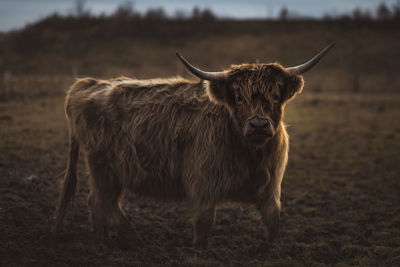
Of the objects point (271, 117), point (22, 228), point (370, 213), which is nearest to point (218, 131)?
point (271, 117)

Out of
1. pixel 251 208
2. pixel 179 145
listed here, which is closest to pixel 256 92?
pixel 179 145

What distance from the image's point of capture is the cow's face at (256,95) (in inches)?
120

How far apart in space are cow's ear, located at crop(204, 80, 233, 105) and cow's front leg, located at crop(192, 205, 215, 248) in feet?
3.19

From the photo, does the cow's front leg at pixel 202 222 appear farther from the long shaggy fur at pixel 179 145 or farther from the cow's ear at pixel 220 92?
the cow's ear at pixel 220 92

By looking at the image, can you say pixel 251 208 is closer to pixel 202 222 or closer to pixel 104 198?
pixel 202 222

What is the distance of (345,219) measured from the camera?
4656 mm

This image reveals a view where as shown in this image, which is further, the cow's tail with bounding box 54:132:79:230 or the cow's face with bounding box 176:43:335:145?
the cow's tail with bounding box 54:132:79:230

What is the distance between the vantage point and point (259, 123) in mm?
2982

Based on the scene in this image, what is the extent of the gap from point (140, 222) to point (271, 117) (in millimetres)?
2251

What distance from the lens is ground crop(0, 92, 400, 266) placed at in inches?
133

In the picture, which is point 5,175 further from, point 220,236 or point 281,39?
point 281,39

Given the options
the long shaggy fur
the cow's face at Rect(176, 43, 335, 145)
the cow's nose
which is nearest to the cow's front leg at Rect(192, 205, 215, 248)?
the long shaggy fur

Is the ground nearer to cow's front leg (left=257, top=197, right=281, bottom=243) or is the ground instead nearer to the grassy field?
the grassy field

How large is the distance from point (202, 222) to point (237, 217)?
1.43 m
